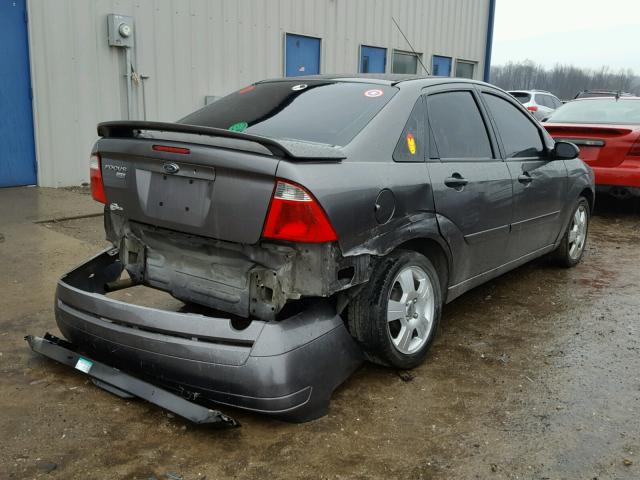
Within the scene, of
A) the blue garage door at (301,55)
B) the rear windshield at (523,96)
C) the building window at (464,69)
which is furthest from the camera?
the rear windshield at (523,96)

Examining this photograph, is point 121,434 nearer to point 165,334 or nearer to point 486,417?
point 165,334

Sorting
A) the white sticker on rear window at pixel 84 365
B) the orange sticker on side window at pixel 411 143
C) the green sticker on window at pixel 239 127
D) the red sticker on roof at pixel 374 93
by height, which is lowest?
the white sticker on rear window at pixel 84 365

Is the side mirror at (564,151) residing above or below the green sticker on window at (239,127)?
below

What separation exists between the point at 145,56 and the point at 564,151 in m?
6.36

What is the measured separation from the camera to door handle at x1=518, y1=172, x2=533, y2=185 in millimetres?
4320

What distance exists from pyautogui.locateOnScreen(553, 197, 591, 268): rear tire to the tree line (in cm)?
3340

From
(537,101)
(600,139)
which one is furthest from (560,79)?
(600,139)

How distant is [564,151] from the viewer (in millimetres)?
4699

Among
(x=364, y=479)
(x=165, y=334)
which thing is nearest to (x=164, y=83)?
(x=165, y=334)

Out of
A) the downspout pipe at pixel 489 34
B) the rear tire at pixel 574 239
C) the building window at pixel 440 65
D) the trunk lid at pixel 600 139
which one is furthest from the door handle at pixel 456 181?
the downspout pipe at pixel 489 34

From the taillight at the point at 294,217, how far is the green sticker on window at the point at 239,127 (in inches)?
34.0

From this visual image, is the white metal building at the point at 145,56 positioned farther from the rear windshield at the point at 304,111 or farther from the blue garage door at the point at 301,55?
the rear windshield at the point at 304,111

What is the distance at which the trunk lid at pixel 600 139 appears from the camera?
771 cm

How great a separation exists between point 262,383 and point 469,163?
77.8 inches
